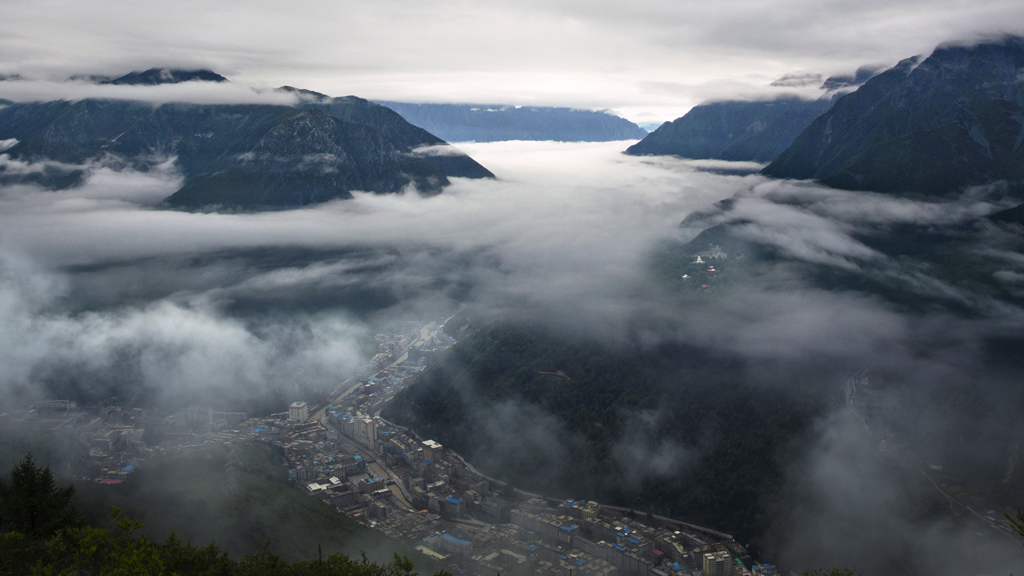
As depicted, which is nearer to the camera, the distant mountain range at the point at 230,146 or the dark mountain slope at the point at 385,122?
the distant mountain range at the point at 230,146

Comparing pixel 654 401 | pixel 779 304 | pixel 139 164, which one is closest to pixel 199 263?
pixel 139 164

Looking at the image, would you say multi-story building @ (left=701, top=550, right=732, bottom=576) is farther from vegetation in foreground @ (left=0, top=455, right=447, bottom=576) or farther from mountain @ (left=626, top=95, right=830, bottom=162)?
mountain @ (left=626, top=95, right=830, bottom=162)

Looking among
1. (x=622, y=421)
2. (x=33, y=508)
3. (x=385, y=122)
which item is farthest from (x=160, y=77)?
(x=33, y=508)

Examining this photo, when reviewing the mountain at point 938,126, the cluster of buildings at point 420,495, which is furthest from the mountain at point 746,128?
the cluster of buildings at point 420,495

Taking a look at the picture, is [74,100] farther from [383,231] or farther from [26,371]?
[26,371]

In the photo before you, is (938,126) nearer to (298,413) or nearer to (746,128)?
(746,128)

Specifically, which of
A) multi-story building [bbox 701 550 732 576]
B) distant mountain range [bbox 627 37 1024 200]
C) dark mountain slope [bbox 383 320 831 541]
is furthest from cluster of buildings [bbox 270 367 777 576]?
distant mountain range [bbox 627 37 1024 200]

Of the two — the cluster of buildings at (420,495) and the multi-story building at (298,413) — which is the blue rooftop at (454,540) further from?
the multi-story building at (298,413)
